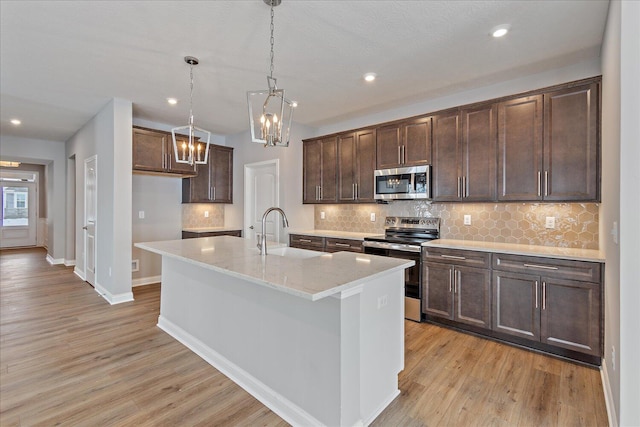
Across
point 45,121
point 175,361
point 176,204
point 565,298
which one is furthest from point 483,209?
point 45,121

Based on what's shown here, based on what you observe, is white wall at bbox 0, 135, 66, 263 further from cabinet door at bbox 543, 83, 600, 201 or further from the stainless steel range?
cabinet door at bbox 543, 83, 600, 201

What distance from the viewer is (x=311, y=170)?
5.08m

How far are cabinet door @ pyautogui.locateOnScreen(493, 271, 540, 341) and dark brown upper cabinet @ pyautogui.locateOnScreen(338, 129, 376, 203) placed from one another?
6.19 feet

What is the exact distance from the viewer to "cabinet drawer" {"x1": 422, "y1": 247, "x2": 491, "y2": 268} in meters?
3.07

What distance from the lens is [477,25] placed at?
7.86 ft

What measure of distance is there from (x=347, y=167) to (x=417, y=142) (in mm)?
1117

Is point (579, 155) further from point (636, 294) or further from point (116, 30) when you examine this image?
point (116, 30)

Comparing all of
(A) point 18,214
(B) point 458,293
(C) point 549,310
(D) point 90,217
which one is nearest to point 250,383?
(B) point 458,293

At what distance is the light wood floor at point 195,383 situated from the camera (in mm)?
1956

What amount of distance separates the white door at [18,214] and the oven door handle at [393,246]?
10.8 m

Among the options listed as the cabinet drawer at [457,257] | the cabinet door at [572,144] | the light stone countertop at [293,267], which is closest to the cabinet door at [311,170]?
the cabinet drawer at [457,257]

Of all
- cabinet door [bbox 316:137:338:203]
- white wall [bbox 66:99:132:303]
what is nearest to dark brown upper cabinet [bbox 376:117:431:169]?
cabinet door [bbox 316:137:338:203]

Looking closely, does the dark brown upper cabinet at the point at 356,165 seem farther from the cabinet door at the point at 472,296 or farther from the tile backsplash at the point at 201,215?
the tile backsplash at the point at 201,215

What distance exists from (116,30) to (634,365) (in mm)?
3890
